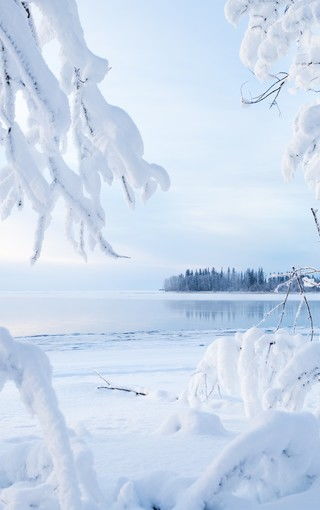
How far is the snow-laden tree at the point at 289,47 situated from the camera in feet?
11.4

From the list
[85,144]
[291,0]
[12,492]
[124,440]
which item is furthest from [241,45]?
[12,492]

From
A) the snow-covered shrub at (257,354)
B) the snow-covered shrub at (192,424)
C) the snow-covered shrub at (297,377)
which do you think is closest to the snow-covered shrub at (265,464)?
the snow-covered shrub at (297,377)

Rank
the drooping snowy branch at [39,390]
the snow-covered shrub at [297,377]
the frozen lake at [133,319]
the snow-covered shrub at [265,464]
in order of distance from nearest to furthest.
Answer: the drooping snowy branch at [39,390]
the snow-covered shrub at [265,464]
the snow-covered shrub at [297,377]
the frozen lake at [133,319]

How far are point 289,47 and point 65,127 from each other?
3.21 meters

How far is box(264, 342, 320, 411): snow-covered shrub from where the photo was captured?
3.26 metres

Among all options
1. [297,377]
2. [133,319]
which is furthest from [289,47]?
[133,319]

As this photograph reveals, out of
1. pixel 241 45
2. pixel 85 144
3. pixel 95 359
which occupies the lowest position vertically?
pixel 95 359

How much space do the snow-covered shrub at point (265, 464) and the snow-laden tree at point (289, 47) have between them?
6.53ft

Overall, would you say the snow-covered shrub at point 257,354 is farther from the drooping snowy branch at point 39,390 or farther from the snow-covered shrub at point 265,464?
the drooping snowy branch at point 39,390

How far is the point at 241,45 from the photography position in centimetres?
424

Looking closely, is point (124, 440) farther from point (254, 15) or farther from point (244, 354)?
point (254, 15)

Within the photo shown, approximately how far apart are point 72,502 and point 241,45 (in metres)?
3.85

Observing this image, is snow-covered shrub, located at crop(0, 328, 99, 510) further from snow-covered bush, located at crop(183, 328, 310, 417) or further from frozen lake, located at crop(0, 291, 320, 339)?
frozen lake, located at crop(0, 291, 320, 339)

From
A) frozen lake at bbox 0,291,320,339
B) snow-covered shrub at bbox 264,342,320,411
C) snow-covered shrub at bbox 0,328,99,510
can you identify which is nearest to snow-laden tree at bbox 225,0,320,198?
snow-covered shrub at bbox 264,342,320,411
